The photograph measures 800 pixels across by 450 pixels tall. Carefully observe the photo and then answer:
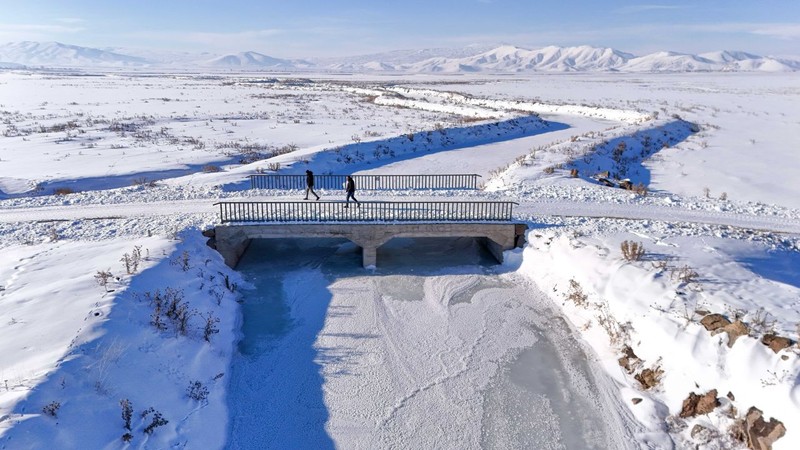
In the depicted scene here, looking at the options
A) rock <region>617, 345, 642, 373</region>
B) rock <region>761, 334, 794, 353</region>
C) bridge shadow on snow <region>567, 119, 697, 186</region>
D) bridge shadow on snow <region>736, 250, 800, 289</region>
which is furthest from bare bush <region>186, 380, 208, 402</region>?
bridge shadow on snow <region>567, 119, 697, 186</region>

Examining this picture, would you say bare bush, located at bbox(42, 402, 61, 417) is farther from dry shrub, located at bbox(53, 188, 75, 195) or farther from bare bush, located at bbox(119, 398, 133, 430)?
dry shrub, located at bbox(53, 188, 75, 195)

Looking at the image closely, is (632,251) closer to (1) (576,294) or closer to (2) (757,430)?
(1) (576,294)

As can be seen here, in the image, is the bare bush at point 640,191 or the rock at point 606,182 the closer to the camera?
the bare bush at point 640,191

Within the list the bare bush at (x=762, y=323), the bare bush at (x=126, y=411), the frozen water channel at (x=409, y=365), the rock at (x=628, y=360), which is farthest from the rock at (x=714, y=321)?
the bare bush at (x=126, y=411)

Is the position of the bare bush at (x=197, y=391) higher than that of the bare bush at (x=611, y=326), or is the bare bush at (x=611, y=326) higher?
the bare bush at (x=611, y=326)

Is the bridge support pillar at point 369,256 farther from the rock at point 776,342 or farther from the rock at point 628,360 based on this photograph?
the rock at point 776,342

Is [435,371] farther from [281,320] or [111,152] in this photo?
[111,152]
